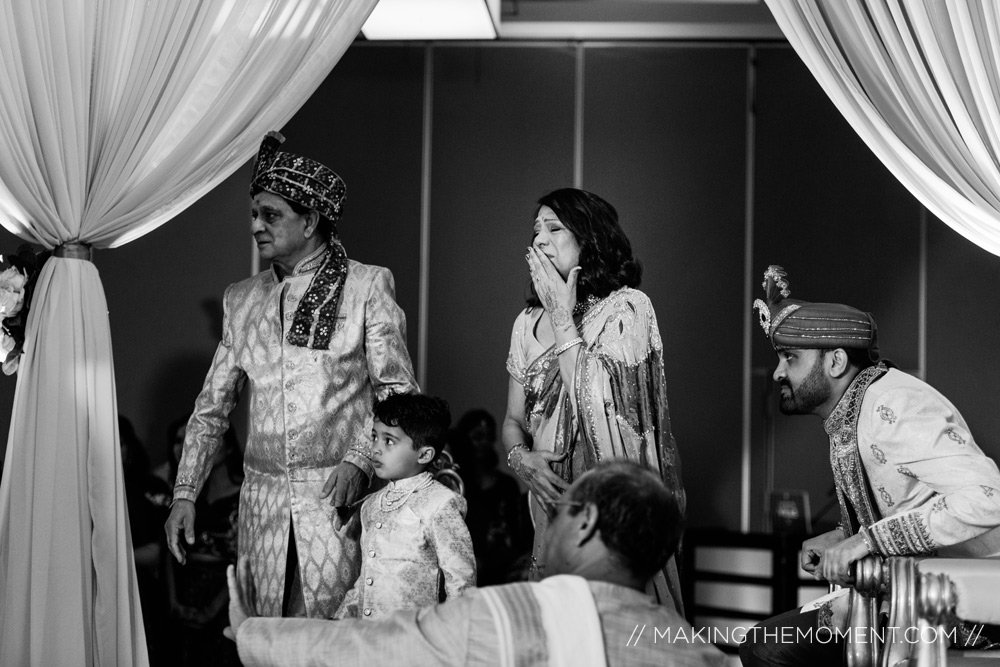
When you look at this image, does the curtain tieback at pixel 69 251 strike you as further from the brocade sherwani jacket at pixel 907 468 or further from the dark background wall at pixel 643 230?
the dark background wall at pixel 643 230

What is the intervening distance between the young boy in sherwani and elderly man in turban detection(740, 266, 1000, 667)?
79 cm

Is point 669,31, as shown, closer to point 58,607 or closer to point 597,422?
point 597,422

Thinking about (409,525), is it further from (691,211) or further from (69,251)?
(691,211)

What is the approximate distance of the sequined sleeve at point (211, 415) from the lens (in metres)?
3.15

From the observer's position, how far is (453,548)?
111 inches

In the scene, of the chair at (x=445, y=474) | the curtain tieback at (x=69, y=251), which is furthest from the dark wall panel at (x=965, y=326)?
the curtain tieback at (x=69, y=251)

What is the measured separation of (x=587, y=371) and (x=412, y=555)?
61cm

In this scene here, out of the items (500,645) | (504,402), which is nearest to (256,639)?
(500,645)

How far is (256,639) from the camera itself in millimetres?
1820

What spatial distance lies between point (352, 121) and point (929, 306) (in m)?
3.17

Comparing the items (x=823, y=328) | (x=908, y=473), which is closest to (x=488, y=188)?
(x=823, y=328)

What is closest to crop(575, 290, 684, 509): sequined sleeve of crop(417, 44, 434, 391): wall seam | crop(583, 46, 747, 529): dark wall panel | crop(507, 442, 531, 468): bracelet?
crop(507, 442, 531, 468): bracelet

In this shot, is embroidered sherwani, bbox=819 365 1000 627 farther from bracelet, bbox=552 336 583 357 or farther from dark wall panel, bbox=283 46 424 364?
dark wall panel, bbox=283 46 424 364

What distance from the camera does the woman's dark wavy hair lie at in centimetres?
299
